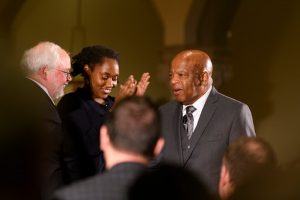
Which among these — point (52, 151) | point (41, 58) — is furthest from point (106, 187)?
point (41, 58)

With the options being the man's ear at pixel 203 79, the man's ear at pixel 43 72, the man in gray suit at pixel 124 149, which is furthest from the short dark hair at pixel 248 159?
A: the man's ear at pixel 43 72

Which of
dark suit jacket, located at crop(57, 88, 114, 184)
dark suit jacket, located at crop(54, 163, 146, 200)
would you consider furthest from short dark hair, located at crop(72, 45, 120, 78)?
dark suit jacket, located at crop(54, 163, 146, 200)

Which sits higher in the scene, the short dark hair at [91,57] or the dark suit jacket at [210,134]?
the short dark hair at [91,57]

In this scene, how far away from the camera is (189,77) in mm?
4125

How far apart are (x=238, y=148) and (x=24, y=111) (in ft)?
2.65

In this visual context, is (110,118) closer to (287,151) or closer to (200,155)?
(200,155)

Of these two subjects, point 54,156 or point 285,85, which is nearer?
point 54,156

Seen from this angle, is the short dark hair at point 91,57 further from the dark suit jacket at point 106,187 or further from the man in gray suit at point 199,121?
the dark suit jacket at point 106,187

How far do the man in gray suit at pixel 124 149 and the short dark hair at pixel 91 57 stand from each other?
209 centimetres

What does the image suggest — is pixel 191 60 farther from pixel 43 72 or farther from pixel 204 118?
pixel 43 72

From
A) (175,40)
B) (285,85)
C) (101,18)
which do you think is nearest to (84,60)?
(175,40)

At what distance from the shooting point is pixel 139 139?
2.46 m

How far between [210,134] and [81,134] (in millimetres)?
844

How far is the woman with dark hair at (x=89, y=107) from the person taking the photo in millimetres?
4371
